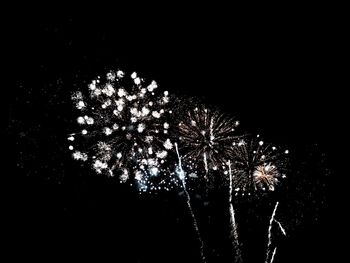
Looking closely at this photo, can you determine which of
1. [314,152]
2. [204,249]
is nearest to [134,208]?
[204,249]

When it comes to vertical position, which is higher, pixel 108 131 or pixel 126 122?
pixel 126 122

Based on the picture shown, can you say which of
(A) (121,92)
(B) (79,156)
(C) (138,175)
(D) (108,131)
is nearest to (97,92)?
(A) (121,92)

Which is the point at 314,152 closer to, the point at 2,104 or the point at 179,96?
the point at 179,96

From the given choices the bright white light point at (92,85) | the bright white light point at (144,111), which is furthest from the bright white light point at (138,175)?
the bright white light point at (92,85)

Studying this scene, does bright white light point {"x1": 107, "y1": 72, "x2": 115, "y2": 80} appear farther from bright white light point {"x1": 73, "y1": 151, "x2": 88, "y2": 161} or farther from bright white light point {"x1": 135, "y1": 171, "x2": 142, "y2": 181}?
bright white light point {"x1": 135, "y1": 171, "x2": 142, "y2": 181}

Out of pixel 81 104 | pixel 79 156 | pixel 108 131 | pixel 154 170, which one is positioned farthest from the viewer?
pixel 79 156

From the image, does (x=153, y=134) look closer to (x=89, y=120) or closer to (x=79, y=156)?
(x=89, y=120)

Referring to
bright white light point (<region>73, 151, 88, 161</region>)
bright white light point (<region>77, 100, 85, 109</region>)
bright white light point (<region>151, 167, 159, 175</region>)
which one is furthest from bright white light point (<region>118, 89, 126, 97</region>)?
bright white light point (<region>73, 151, 88, 161</region>)
